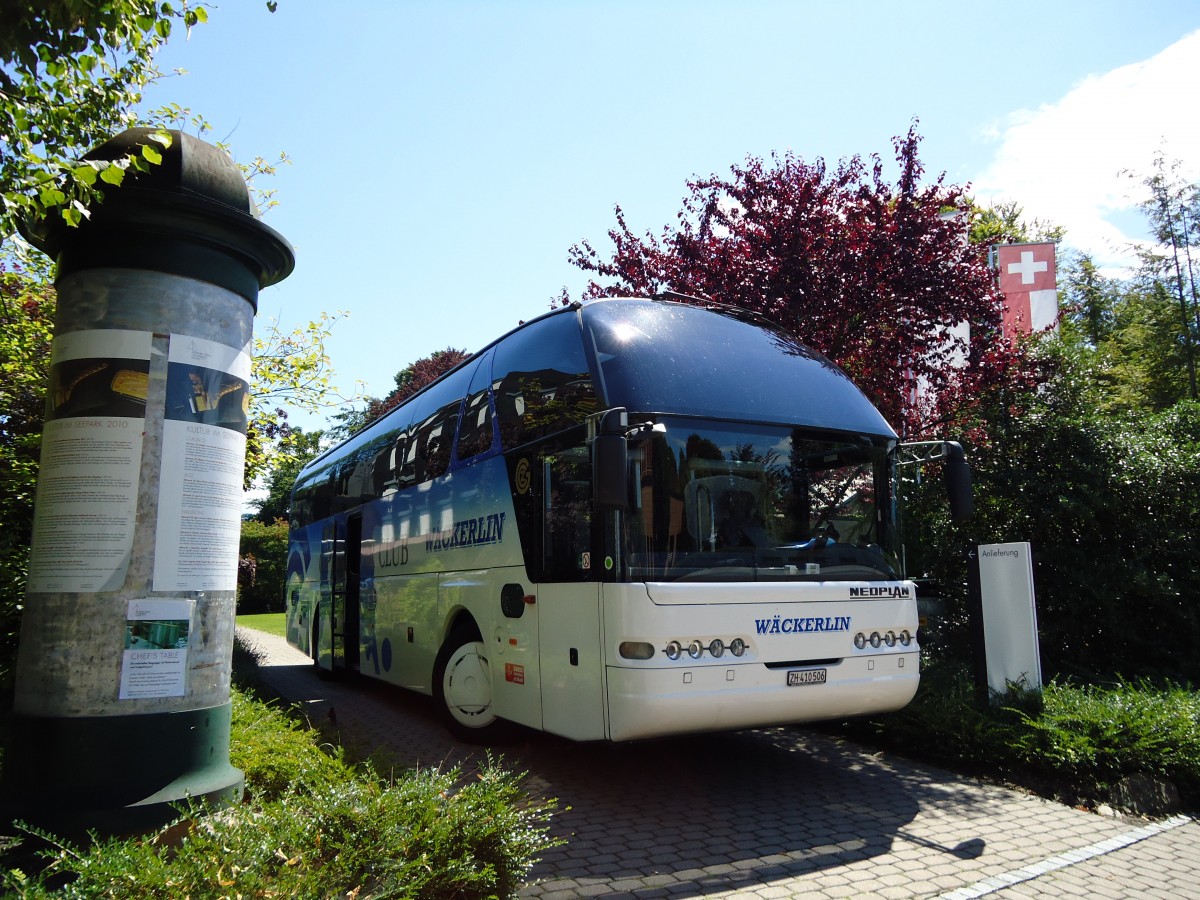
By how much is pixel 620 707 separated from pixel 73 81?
220 inches

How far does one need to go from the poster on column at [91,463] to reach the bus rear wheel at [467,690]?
3.77 metres

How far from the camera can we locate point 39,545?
181 inches

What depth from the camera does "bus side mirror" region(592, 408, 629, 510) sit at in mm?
5449

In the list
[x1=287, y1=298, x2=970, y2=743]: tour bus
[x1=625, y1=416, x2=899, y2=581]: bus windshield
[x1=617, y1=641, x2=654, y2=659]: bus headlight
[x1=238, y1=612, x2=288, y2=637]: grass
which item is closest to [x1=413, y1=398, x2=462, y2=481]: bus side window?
[x1=287, y1=298, x2=970, y2=743]: tour bus

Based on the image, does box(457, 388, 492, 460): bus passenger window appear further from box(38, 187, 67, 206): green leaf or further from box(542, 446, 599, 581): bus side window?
box(38, 187, 67, 206): green leaf

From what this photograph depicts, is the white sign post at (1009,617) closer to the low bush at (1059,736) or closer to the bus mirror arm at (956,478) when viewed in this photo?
the low bush at (1059,736)

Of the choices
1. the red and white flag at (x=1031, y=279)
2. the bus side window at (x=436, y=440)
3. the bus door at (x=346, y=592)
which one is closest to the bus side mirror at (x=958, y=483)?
the bus side window at (x=436, y=440)

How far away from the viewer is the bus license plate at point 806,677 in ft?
20.0

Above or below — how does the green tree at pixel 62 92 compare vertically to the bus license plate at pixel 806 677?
above

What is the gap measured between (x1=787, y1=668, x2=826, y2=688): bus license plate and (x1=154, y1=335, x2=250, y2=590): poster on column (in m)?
3.64

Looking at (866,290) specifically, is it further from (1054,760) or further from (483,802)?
(483,802)

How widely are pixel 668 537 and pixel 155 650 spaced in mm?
3080

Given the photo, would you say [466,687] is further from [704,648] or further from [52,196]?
[52,196]

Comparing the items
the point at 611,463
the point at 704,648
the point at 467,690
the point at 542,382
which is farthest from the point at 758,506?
the point at 467,690
